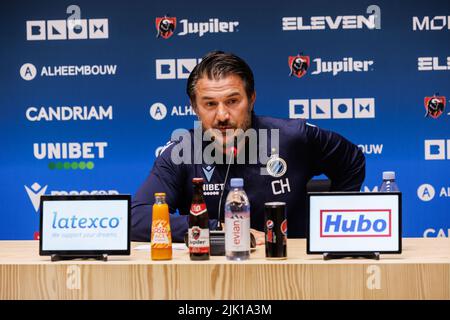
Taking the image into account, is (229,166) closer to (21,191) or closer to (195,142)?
(195,142)

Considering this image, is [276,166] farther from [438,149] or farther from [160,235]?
[438,149]

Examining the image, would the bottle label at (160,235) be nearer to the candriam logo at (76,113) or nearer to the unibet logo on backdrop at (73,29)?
the candriam logo at (76,113)

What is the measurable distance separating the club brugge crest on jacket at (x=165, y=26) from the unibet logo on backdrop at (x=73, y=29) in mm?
291

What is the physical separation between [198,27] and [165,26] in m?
0.18

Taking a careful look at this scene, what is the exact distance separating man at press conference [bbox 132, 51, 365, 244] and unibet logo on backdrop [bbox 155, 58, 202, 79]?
923 millimetres

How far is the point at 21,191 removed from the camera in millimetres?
3967

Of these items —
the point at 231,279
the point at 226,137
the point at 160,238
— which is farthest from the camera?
the point at 226,137

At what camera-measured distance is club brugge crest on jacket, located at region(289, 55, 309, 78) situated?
384cm

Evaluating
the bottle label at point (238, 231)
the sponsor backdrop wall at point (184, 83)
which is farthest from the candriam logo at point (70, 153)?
the bottle label at point (238, 231)

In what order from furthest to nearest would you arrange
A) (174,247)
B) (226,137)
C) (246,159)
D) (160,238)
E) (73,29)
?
(73,29) → (226,137) → (246,159) → (174,247) → (160,238)

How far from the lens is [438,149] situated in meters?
3.81

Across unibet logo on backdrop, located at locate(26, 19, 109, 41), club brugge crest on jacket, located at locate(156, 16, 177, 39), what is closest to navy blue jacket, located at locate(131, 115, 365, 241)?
club brugge crest on jacket, located at locate(156, 16, 177, 39)

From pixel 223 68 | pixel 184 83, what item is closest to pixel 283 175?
pixel 223 68
